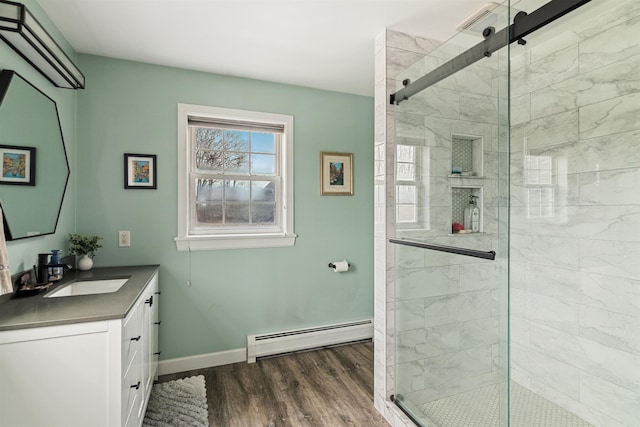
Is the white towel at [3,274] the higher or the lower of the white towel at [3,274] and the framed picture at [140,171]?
the lower

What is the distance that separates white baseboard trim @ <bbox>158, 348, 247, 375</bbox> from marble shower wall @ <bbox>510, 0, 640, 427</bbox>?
2.10 metres

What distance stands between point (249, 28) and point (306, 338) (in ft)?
7.91

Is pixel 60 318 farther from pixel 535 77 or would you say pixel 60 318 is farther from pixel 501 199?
pixel 535 77

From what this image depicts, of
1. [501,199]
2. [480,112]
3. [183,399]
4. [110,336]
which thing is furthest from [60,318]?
[480,112]

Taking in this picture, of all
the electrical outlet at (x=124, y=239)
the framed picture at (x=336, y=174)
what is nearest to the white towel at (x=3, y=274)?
the electrical outlet at (x=124, y=239)

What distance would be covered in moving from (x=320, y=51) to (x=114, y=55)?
1467 mm

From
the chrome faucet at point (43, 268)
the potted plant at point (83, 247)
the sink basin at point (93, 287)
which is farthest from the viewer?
the potted plant at point (83, 247)

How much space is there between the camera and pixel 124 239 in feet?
7.48

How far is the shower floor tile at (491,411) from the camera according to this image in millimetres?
1540

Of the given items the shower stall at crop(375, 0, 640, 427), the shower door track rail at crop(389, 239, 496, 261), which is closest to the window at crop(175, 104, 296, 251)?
the shower stall at crop(375, 0, 640, 427)

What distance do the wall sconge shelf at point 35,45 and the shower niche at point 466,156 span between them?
2.06 meters

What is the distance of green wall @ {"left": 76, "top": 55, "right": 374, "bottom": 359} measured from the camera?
2.24 metres

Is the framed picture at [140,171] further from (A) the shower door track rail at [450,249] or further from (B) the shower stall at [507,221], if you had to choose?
(A) the shower door track rail at [450,249]

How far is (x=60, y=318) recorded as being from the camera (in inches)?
47.2
